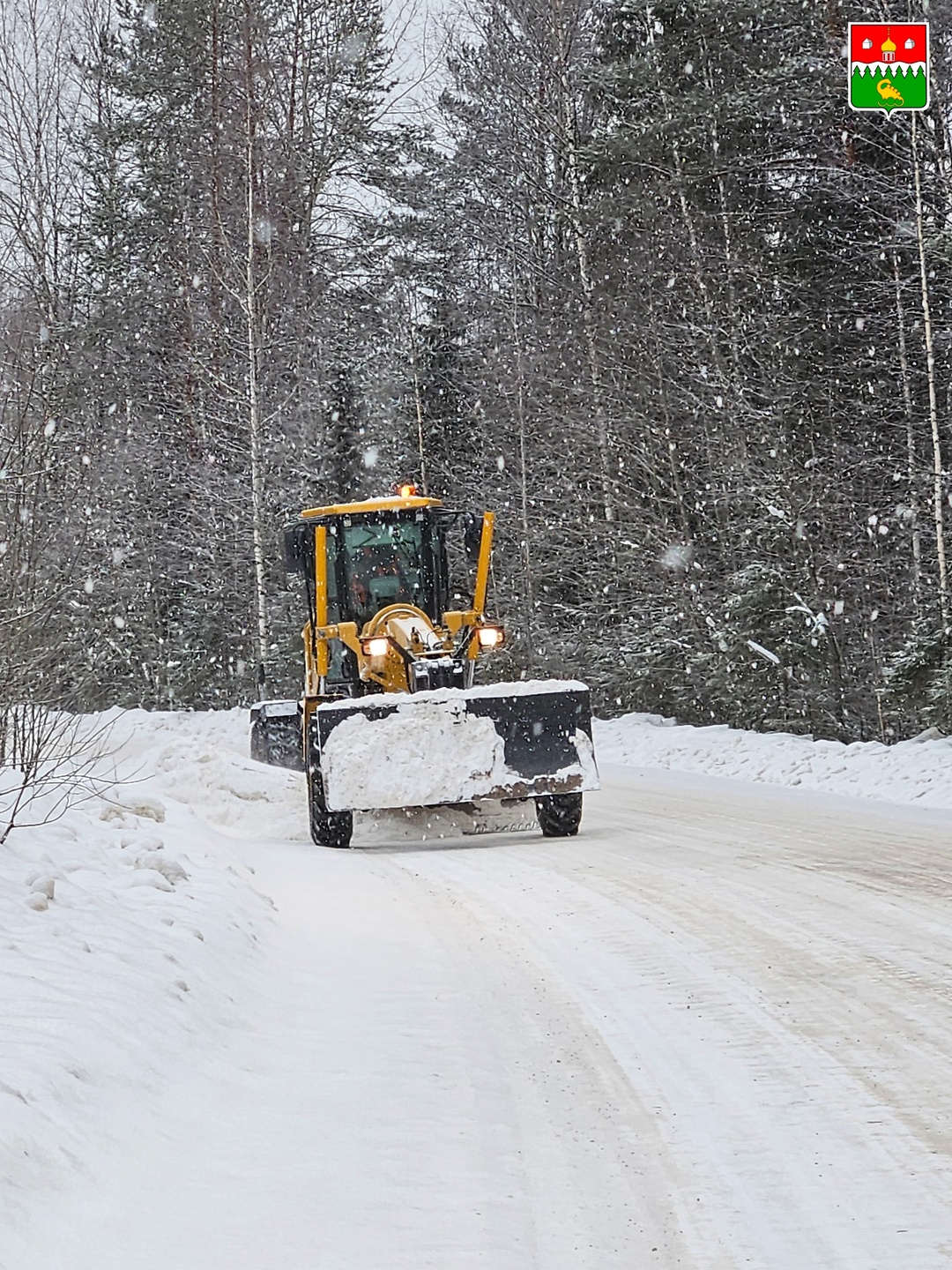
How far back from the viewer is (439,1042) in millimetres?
5168

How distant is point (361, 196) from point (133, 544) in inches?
352

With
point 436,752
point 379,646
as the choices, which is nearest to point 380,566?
point 379,646

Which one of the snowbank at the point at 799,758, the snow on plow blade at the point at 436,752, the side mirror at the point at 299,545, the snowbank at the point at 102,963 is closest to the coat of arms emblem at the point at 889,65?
the snowbank at the point at 799,758

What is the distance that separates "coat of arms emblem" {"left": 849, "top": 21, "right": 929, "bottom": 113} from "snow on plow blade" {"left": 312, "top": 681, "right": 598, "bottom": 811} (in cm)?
1147

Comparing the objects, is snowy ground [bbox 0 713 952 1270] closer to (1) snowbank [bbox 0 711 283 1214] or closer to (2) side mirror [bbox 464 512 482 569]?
(1) snowbank [bbox 0 711 283 1214]

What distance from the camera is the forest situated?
2020 centimetres

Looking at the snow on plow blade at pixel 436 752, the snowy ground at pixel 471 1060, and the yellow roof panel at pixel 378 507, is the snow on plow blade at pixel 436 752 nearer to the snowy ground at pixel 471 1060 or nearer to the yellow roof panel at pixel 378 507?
the snowy ground at pixel 471 1060

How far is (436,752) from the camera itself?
427 inches

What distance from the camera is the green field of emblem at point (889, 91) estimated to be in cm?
1847

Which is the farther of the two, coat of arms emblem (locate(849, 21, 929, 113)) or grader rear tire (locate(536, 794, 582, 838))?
coat of arms emblem (locate(849, 21, 929, 113))

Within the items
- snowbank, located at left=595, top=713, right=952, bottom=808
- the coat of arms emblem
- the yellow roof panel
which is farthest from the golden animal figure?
the yellow roof panel

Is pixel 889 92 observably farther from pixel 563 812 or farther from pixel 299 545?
pixel 563 812

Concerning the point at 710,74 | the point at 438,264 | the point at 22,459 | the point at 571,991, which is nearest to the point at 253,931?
Answer: the point at 571,991

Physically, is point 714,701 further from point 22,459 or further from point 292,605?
point 22,459
